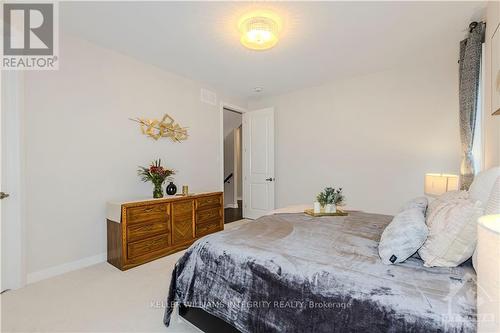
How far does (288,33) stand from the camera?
8.59 ft

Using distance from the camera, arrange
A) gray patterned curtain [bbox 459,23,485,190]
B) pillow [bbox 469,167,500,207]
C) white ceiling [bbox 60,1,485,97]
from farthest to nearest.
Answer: gray patterned curtain [bbox 459,23,485,190], white ceiling [bbox 60,1,485,97], pillow [bbox 469,167,500,207]

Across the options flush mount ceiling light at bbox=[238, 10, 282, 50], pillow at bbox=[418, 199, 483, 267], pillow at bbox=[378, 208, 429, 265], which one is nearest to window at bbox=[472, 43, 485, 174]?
pillow at bbox=[418, 199, 483, 267]

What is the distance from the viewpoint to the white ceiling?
2219 mm

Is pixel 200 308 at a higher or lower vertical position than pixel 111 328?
higher

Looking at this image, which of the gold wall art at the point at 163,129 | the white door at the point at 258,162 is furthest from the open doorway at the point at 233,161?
the gold wall art at the point at 163,129

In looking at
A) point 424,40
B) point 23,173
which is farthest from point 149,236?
point 424,40

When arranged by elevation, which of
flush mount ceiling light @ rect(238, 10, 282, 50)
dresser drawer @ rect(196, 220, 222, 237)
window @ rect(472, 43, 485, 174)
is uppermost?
flush mount ceiling light @ rect(238, 10, 282, 50)

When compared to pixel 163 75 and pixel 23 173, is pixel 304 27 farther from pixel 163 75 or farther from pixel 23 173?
pixel 23 173

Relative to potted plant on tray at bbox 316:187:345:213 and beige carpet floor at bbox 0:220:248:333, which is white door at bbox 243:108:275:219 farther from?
beige carpet floor at bbox 0:220:248:333

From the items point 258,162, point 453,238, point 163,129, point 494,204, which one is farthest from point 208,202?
point 494,204

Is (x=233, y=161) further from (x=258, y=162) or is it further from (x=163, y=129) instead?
(x=163, y=129)

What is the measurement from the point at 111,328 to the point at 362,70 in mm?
4334

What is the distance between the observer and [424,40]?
2777 millimetres

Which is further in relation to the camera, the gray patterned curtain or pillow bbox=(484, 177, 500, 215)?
the gray patterned curtain
